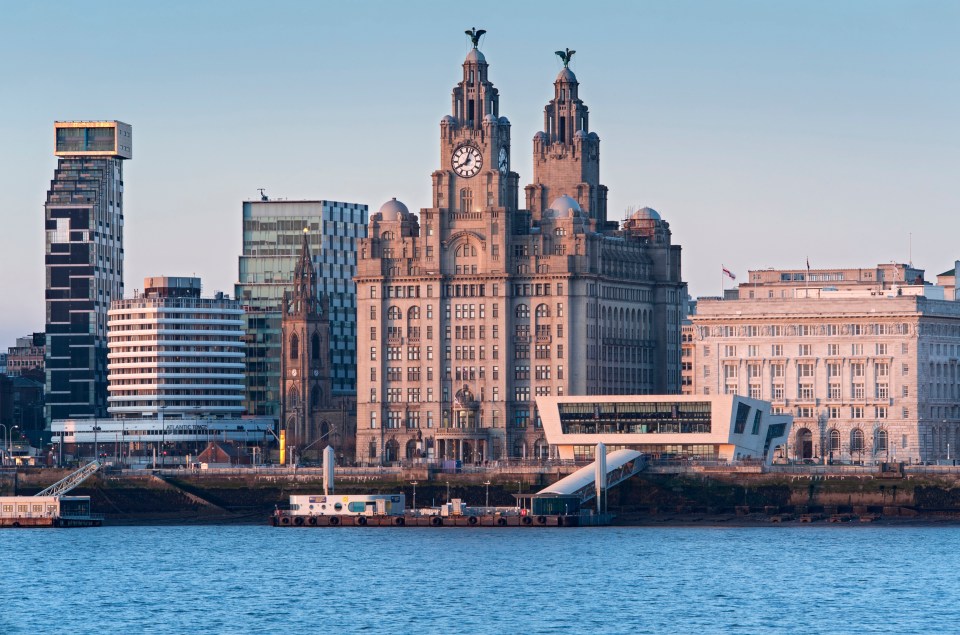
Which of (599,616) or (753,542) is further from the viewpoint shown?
(753,542)

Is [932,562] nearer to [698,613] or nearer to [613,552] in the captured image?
[613,552]

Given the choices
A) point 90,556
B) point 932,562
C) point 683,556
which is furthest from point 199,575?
point 932,562

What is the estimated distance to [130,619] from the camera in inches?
5487

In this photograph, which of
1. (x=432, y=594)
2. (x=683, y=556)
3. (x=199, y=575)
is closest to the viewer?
(x=432, y=594)

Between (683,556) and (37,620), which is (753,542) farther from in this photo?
(37,620)

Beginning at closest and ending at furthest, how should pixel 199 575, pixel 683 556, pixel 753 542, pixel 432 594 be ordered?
1. pixel 432 594
2. pixel 199 575
3. pixel 683 556
4. pixel 753 542

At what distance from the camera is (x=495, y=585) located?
15612 centimetres

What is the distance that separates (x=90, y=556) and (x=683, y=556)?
4279 centimetres

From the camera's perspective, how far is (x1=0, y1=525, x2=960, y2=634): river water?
136 metres

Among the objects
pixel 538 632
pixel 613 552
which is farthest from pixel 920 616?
pixel 613 552

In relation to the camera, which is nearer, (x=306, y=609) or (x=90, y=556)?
(x=306, y=609)

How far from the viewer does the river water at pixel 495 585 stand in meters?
136

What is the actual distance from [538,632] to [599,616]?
26.0ft

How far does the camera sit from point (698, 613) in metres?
140
